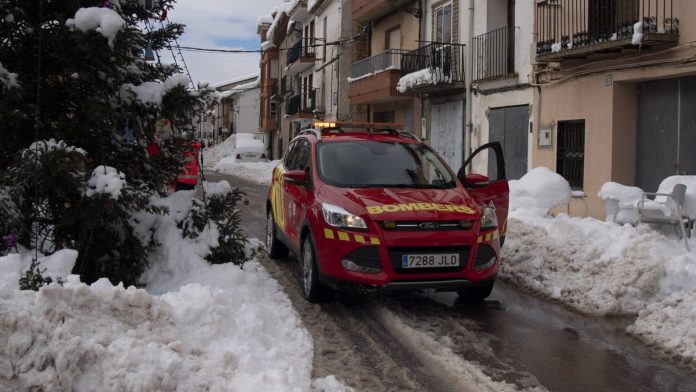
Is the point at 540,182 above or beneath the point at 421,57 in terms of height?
beneath

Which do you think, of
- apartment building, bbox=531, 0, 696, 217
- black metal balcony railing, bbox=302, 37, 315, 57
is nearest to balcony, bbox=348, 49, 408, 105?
apartment building, bbox=531, 0, 696, 217

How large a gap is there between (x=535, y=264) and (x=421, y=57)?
1387 centimetres

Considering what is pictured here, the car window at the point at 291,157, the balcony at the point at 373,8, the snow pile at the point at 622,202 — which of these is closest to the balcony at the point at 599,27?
the snow pile at the point at 622,202

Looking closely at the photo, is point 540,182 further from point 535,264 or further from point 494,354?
point 494,354

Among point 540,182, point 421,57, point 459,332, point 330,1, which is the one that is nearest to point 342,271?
point 459,332

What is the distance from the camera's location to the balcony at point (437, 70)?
1844 centimetres

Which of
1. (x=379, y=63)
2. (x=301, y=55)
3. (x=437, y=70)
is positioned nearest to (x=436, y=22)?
(x=437, y=70)

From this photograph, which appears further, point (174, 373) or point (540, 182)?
point (540, 182)

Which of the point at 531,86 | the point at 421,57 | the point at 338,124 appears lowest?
the point at 338,124

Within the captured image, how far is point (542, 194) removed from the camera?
10977mm

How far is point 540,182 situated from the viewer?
1113cm

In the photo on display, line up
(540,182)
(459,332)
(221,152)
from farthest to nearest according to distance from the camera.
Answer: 1. (221,152)
2. (540,182)
3. (459,332)

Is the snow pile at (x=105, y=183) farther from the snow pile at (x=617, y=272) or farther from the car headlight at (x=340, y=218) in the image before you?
the snow pile at (x=617, y=272)

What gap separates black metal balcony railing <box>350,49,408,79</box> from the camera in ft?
74.4
